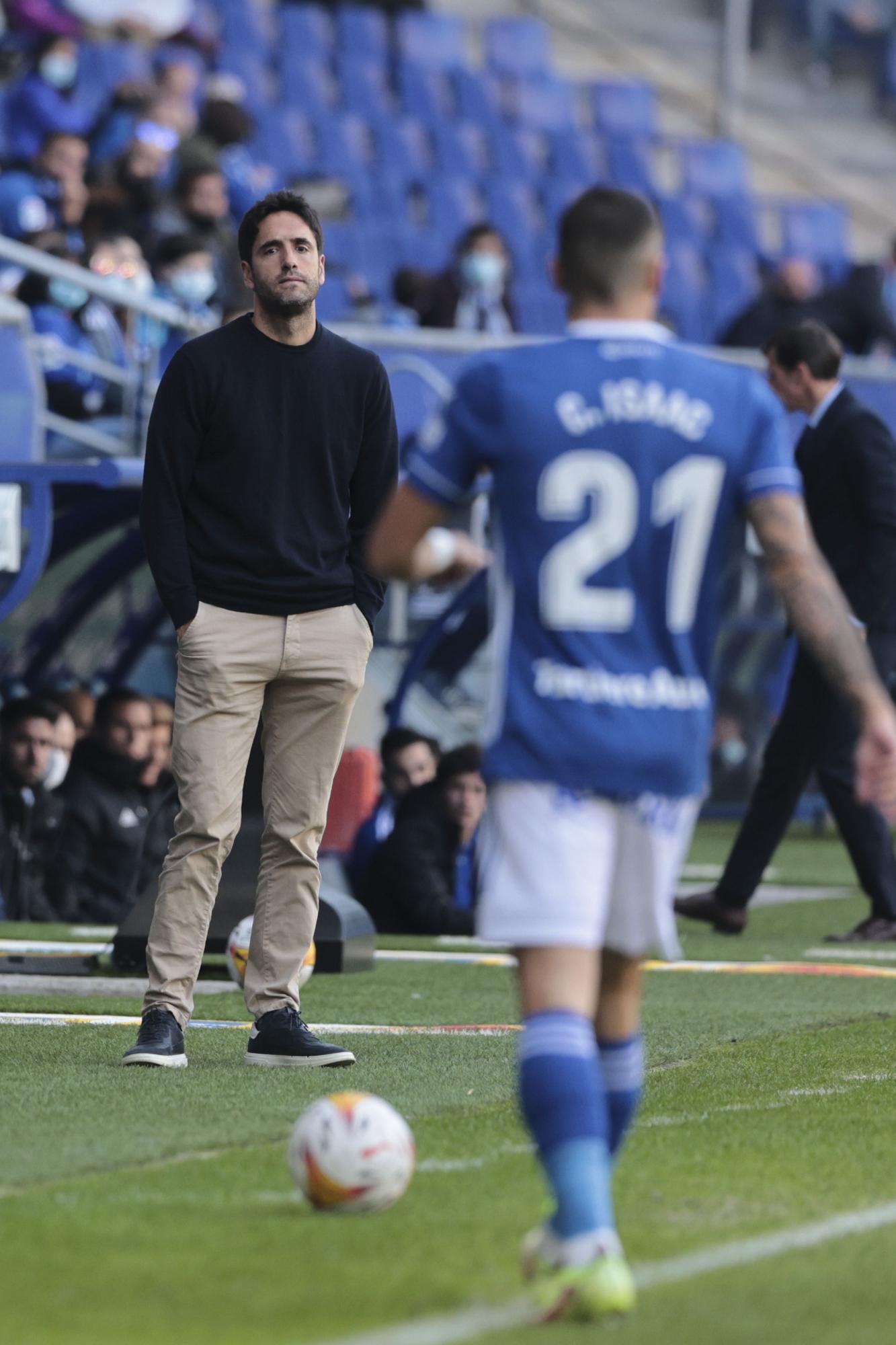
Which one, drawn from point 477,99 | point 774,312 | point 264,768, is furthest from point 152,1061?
point 477,99

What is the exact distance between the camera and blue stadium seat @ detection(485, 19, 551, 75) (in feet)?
79.6

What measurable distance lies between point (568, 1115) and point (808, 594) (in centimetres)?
96

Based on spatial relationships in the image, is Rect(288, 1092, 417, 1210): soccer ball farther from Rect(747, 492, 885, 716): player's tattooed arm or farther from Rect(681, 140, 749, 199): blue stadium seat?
Rect(681, 140, 749, 199): blue stadium seat

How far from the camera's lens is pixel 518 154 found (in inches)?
888

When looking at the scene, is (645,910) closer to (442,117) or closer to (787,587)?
(787,587)

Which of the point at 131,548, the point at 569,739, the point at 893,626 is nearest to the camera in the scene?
the point at 569,739

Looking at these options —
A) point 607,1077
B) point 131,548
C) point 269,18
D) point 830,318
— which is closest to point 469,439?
point 607,1077

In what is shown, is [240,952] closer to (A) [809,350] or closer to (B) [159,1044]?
(B) [159,1044]

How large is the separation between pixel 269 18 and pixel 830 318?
661 centimetres

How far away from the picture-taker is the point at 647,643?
395 cm

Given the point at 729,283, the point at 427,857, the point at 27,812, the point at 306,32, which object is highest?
the point at 306,32

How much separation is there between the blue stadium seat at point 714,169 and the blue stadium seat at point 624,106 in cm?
49

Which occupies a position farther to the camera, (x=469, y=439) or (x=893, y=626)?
(x=893, y=626)

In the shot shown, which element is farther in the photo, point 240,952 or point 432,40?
point 432,40
